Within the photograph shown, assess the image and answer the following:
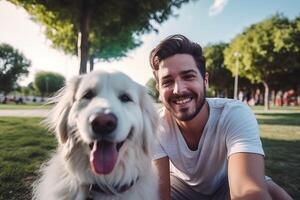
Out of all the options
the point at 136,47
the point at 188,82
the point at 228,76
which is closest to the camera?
the point at 188,82

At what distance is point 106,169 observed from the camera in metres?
3.01

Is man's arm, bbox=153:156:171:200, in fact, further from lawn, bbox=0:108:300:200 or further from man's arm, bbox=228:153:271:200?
lawn, bbox=0:108:300:200

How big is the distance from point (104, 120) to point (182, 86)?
1201 mm

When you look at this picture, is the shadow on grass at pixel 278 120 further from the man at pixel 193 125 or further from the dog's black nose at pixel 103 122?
the dog's black nose at pixel 103 122

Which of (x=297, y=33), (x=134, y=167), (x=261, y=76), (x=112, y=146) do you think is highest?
(x=297, y=33)

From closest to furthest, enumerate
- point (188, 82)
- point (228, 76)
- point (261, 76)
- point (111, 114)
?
point (111, 114) < point (188, 82) < point (261, 76) < point (228, 76)

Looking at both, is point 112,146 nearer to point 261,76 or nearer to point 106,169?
point 106,169

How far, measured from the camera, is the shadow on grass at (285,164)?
6.25 m

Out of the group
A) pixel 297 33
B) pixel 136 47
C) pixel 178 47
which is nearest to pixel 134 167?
pixel 178 47

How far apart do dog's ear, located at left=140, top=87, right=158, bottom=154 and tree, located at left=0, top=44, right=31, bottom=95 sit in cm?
7814

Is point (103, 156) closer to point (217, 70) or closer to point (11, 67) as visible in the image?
point (217, 70)

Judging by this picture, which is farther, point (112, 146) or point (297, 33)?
point (297, 33)

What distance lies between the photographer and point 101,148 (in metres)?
3.04

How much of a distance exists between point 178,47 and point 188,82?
0.39 m
